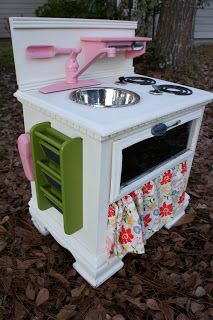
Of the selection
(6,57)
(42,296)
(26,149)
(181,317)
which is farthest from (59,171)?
(6,57)

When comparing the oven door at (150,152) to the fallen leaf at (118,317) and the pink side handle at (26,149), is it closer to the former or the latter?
the pink side handle at (26,149)

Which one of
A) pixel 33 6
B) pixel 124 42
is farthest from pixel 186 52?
pixel 33 6

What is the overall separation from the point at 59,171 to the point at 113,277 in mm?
728

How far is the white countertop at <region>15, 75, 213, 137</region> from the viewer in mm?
1076

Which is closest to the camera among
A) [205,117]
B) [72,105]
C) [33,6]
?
[72,105]

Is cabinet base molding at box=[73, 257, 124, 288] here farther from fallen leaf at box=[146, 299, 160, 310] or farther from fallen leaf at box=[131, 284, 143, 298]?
fallen leaf at box=[146, 299, 160, 310]

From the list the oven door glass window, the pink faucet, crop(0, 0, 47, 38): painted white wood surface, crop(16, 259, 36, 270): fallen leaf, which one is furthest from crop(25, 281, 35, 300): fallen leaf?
crop(0, 0, 47, 38): painted white wood surface

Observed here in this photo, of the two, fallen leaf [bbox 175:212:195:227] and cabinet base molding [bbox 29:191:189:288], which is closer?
cabinet base molding [bbox 29:191:189:288]

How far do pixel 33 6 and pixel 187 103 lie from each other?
5.66 m

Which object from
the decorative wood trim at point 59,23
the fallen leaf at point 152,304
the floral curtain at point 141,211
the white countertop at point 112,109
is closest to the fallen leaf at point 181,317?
the fallen leaf at point 152,304

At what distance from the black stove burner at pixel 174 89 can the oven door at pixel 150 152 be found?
0.40ft

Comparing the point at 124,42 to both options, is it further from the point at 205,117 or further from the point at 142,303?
the point at 205,117

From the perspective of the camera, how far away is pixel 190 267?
1.64 metres

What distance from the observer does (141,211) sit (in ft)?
4.75
